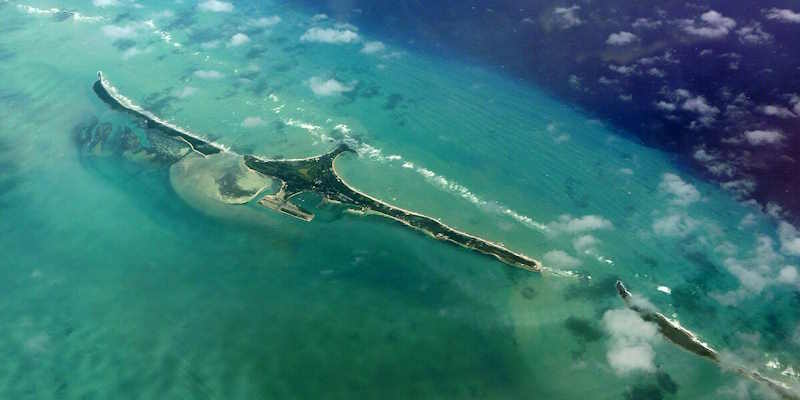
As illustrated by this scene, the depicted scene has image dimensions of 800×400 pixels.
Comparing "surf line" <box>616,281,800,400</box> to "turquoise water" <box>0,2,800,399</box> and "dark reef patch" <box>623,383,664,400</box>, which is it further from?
"dark reef patch" <box>623,383,664,400</box>

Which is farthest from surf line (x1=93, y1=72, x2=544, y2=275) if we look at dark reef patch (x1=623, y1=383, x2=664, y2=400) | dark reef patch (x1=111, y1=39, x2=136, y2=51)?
dark reef patch (x1=111, y1=39, x2=136, y2=51)

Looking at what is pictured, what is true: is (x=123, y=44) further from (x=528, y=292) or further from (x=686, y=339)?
(x=686, y=339)

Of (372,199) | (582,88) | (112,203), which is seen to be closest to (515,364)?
(372,199)

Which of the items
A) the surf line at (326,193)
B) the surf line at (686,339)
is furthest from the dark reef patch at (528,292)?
the surf line at (686,339)

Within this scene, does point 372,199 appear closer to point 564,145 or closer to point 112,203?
point 564,145

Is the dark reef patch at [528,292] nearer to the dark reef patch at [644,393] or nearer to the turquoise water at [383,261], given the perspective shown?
the turquoise water at [383,261]

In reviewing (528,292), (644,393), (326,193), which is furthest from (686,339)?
(326,193)
